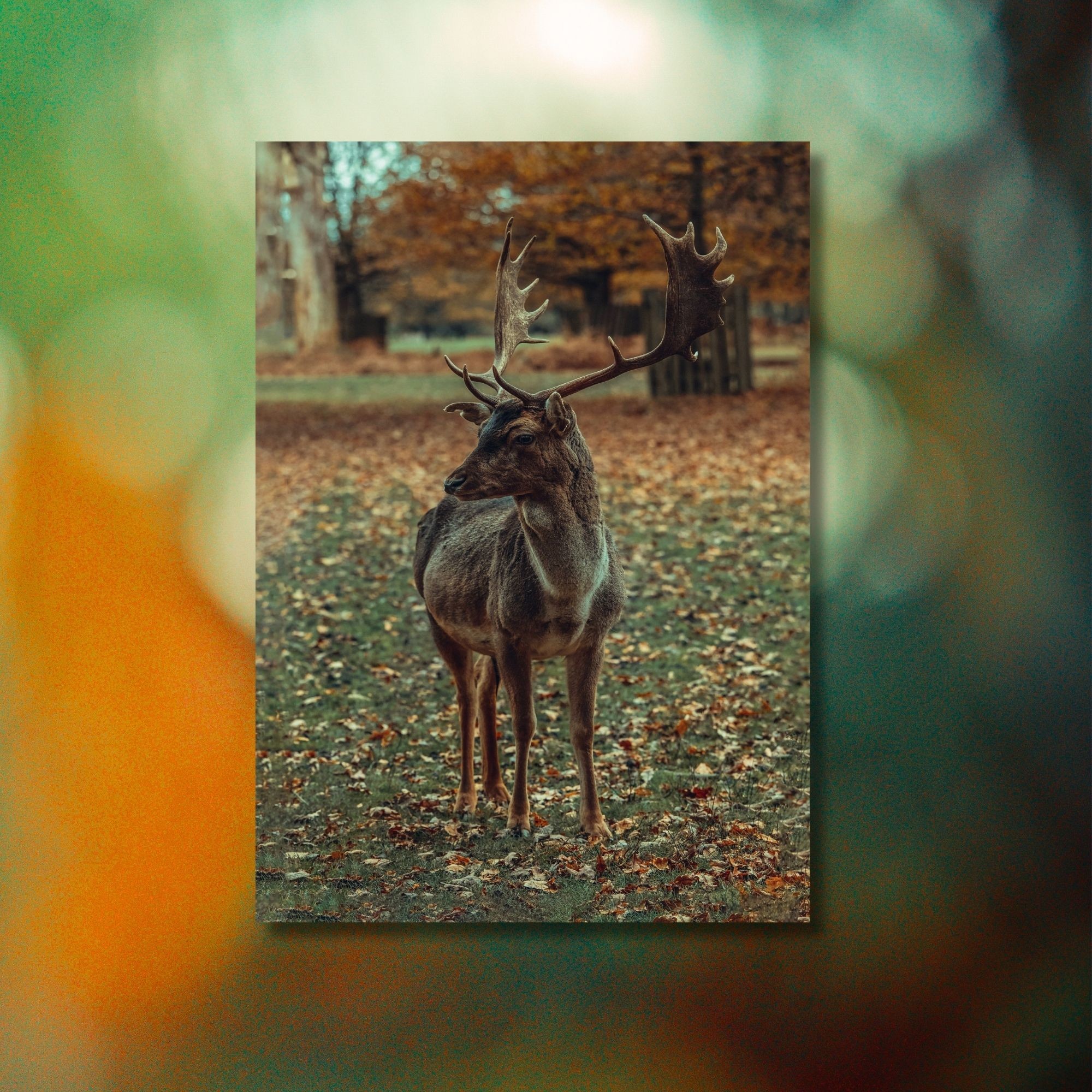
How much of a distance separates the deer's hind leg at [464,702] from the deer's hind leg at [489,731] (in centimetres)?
3

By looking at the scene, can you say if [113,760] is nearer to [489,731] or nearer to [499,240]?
[489,731]

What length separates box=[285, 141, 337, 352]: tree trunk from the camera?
3.42 meters

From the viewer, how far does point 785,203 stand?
340cm

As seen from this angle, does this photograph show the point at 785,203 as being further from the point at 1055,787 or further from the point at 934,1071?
the point at 934,1071

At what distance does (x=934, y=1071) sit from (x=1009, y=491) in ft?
5.48

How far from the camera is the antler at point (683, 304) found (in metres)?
3.27

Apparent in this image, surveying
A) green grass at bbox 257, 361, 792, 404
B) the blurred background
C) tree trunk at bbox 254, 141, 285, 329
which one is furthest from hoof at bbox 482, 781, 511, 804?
tree trunk at bbox 254, 141, 285, 329

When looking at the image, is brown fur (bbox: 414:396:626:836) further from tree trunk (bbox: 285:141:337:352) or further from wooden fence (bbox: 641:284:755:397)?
tree trunk (bbox: 285:141:337:352)

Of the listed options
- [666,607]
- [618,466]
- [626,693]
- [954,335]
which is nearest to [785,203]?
[954,335]

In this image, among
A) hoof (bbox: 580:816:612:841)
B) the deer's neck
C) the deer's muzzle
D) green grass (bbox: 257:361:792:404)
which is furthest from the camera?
green grass (bbox: 257:361:792:404)

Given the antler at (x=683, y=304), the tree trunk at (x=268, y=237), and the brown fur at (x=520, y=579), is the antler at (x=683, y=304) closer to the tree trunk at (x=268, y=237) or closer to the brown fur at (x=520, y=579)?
the brown fur at (x=520, y=579)

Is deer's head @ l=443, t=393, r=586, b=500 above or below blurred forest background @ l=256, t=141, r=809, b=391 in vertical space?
below

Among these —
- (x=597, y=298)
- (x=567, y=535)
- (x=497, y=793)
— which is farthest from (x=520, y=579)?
(x=597, y=298)

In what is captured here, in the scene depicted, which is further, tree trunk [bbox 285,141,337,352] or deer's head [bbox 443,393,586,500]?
tree trunk [bbox 285,141,337,352]
